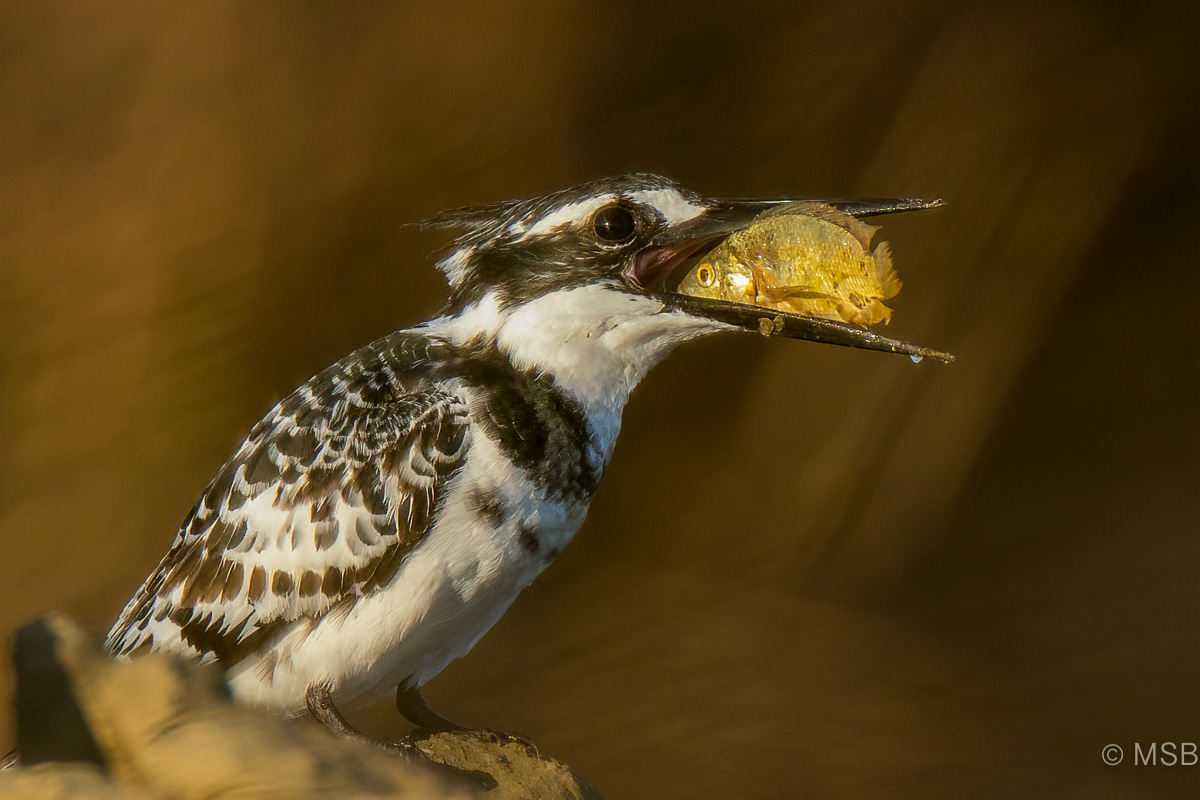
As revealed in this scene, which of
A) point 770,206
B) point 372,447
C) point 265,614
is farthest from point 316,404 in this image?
point 770,206

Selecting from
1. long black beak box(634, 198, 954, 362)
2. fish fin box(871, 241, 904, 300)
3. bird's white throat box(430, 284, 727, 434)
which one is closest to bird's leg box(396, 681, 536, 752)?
bird's white throat box(430, 284, 727, 434)

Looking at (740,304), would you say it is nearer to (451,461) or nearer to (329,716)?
(451,461)

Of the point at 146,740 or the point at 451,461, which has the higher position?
the point at 451,461

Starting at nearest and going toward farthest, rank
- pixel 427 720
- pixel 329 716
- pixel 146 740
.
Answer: pixel 146 740, pixel 329 716, pixel 427 720

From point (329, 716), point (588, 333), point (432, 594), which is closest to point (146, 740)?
point (329, 716)

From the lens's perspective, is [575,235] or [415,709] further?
[415,709]

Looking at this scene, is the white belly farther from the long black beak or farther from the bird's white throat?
the long black beak
